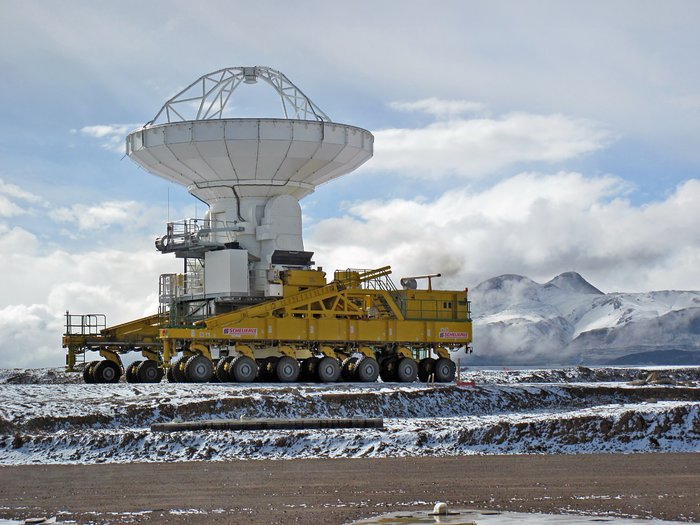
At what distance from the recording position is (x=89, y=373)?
47.7 metres

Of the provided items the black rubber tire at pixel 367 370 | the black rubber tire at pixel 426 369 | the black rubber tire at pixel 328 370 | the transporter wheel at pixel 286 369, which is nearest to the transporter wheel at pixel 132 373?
the transporter wheel at pixel 286 369

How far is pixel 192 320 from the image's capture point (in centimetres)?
4812

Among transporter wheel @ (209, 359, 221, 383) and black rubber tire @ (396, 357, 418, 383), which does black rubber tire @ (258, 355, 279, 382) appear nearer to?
transporter wheel @ (209, 359, 221, 383)

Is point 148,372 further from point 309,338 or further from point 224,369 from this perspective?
point 309,338

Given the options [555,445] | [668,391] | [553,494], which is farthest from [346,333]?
[553,494]

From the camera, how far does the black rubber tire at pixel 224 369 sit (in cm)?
4456

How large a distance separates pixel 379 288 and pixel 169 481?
28.5 meters

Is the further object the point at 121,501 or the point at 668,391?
the point at 668,391

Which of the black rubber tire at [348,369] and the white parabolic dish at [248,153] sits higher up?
the white parabolic dish at [248,153]

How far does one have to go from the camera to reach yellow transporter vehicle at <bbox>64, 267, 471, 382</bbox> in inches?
1761

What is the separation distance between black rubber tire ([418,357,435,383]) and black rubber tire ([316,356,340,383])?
4591mm

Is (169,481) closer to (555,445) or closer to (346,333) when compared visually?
(555,445)

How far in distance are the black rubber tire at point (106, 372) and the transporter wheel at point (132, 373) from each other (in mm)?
367

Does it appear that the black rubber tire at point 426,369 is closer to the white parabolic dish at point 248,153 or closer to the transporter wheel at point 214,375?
the transporter wheel at point 214,375
